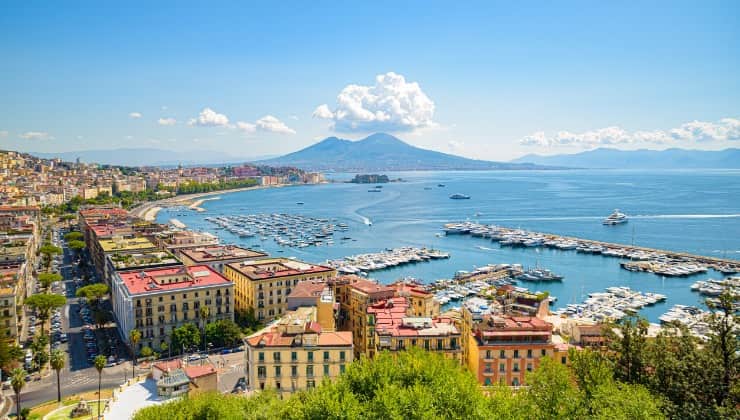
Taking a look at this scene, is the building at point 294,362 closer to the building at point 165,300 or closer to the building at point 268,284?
the building at point 165,300

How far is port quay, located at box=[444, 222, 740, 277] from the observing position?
185 ft

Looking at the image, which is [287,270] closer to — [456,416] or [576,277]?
[456,416]

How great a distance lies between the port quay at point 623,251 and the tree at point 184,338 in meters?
47.7

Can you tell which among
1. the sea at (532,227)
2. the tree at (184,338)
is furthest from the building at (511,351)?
the sea at (532,227)

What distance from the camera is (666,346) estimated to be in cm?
1620


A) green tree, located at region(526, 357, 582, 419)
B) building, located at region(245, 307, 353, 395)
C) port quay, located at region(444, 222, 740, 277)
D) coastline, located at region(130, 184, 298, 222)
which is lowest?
port quay, located at region(444, 222, 740, 277)

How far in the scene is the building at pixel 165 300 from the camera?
30344 mm

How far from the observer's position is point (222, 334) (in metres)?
31.0

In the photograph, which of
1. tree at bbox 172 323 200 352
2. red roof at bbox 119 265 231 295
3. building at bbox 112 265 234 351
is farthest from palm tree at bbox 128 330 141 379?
red roof at bbox 119 265 231 295

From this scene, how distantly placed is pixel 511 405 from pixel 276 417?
6.48 m

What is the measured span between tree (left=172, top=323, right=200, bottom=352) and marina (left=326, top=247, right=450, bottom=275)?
27.2 metres

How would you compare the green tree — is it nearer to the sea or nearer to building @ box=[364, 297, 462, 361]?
building @ box=[364, 297, 462, 361]

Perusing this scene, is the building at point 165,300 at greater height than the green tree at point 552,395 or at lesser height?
lesser

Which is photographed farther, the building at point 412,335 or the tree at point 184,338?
the tree at point 184,338
